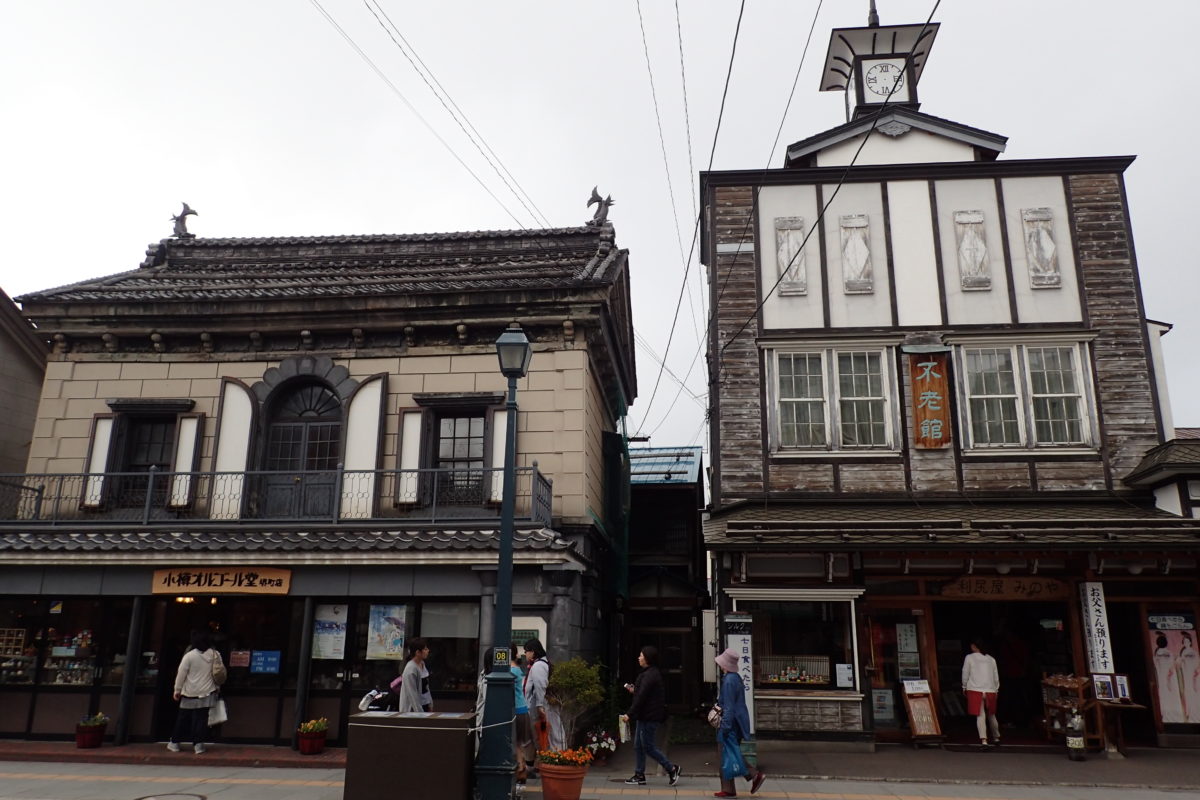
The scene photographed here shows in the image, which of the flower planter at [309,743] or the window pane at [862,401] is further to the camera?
the window pane at [862,401]

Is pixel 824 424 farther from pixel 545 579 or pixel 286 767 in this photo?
pixel 286 767

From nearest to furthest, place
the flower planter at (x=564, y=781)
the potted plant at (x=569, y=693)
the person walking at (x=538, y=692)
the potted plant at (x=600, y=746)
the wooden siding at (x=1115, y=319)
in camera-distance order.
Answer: the flower planter at (x=564, y=781)
the person walking at (x=538, y=692)
the potted plant at (x=569, y=693)
the potted plant at (x=600, y=746)
the wooden siding at (x=1115, y=319)

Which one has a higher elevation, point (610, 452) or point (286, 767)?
point (610, 452)

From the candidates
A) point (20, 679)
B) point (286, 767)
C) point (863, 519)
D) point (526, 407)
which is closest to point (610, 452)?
point (526, 407)

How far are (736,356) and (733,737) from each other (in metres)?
7.51

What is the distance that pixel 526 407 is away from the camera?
14.6 meters

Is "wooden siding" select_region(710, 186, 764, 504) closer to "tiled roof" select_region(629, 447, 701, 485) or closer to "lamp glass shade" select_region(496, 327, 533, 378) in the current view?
"lamp glass shade" select_region(496, 327, 533, 378)

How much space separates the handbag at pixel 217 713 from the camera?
12180 mm

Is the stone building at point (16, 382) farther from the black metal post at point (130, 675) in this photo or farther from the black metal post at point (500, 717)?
the black metal post at point (500, 717)

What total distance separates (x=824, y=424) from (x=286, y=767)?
1059 cm

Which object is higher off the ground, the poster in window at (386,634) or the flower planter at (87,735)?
the poster in window at (386,634)

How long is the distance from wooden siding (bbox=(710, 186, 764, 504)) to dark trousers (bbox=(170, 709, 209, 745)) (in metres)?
9.25

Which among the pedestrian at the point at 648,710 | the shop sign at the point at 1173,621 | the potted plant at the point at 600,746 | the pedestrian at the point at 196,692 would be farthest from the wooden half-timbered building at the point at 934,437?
the pedestrian at the point at 196,692

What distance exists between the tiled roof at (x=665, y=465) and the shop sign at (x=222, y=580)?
11665 mm
